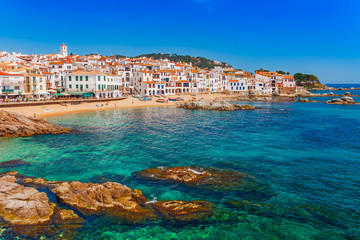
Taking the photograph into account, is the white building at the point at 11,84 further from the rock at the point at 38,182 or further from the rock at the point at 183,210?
the rock at the point at 183,210

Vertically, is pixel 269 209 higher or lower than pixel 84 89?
lower

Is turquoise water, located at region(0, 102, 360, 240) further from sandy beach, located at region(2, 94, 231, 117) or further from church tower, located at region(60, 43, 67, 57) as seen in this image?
church tower, located at region(60, 43, 67, 57)

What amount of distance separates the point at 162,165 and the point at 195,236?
10832 millimetres

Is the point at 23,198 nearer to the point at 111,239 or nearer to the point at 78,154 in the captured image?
the point at 111,239

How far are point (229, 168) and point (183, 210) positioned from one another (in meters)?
8.62

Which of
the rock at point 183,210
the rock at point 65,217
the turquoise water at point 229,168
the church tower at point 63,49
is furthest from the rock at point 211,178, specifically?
the church tower at point 63,49

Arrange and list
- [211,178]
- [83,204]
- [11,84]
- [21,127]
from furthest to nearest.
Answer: [11,84] < [21,127] < [211,178] < [83,204]

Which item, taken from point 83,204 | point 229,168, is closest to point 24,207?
point 83,204

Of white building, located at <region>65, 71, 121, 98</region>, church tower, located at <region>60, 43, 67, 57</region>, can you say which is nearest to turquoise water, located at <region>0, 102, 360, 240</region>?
white building, located at <region>65, 71, 121, 98</region>

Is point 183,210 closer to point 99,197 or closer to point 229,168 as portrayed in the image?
point 99,197

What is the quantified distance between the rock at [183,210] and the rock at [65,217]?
4.15 metres

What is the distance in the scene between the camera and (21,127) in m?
34.4

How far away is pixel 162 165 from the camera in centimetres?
2258

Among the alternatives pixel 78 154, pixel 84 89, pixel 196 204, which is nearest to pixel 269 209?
pixel 196 204
